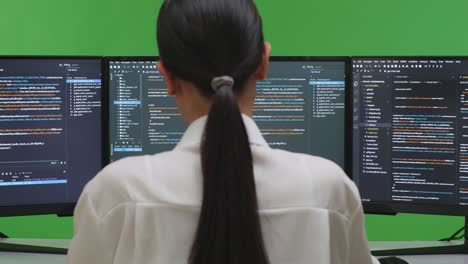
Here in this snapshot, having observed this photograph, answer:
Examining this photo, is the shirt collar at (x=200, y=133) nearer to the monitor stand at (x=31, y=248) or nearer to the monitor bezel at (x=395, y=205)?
the monitor bezel at (x=395, y=205)

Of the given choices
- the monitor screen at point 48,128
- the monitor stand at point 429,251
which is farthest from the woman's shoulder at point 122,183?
the monitor stand at point 429,251

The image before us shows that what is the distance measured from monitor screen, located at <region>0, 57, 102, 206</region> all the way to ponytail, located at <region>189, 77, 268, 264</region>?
104 cm

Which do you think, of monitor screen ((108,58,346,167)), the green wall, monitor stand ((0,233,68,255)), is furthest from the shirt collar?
the green wall

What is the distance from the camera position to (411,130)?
6.13ft

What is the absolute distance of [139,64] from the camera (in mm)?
1918

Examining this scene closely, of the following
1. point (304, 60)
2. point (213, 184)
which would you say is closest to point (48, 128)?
point (304, 60)

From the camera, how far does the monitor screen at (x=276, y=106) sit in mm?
1917

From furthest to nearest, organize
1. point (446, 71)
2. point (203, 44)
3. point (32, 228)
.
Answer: point (32, 228)
point (446, 71)
point (203, 44)

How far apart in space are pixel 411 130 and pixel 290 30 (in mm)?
950

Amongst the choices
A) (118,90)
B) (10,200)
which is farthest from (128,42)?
(10,200)

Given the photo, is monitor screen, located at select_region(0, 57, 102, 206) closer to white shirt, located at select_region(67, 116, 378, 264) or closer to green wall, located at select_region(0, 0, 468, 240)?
green wall, located at select_region(0, 0, 468, 240)

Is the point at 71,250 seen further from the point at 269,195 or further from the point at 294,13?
the point at 294,13

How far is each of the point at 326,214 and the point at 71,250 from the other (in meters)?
0.38

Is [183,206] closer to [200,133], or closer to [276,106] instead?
[200,133]
